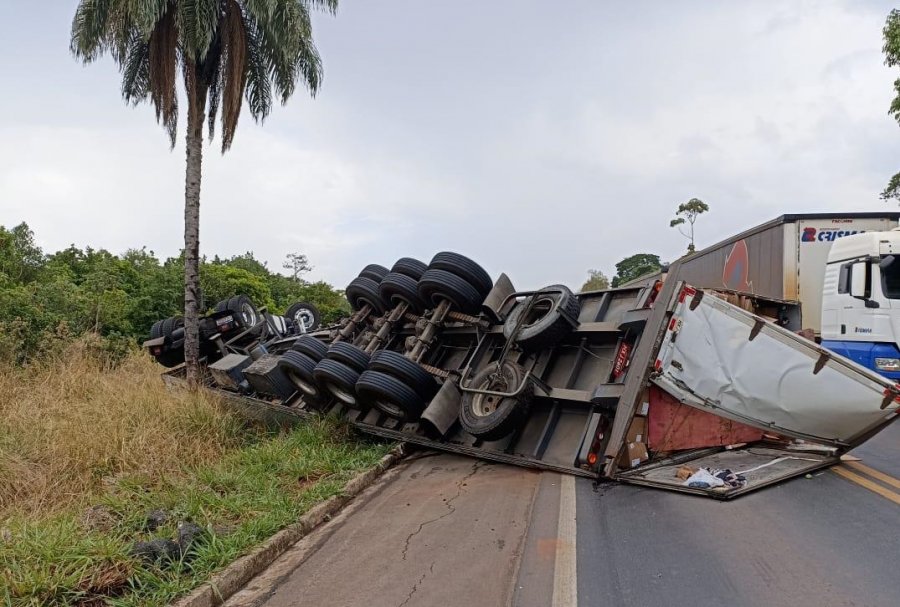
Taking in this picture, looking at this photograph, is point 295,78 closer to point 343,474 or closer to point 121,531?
point 343,474

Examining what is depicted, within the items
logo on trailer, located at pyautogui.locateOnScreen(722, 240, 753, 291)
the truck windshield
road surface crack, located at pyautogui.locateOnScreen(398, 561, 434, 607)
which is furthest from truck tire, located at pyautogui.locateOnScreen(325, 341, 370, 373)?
logo on trailer, located at pyautogui.locateOnScreen(722, 240, 753, 291)

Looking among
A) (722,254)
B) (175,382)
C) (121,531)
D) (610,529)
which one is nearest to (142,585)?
(121,531)

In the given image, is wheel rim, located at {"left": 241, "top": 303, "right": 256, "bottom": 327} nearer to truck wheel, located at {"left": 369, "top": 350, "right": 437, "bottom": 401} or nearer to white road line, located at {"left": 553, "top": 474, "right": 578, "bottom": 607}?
truck wheel, located at {"left": 369, "top": 350, "right": 437, "bottom": 401}

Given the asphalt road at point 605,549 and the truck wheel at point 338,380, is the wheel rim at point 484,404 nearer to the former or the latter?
the asphalt road at point 605,549

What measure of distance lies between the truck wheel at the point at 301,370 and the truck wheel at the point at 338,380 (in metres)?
0.27

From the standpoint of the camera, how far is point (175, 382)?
1102 centimetres

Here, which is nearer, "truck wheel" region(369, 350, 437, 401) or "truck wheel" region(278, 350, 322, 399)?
"truck wheel" region(369, 350, 437, 401)

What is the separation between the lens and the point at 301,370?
305 inches

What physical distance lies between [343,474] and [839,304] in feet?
29.0

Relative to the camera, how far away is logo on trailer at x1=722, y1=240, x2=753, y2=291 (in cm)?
1352

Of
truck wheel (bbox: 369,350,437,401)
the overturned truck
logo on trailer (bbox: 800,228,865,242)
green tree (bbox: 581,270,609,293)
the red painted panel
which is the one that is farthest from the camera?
green tree (bbox: 581,270,609,293)

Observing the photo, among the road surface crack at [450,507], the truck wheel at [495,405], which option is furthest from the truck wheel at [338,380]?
the road surface crack at [450,507]

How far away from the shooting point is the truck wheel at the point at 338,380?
7168 mm

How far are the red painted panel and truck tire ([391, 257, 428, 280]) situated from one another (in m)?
4.09
